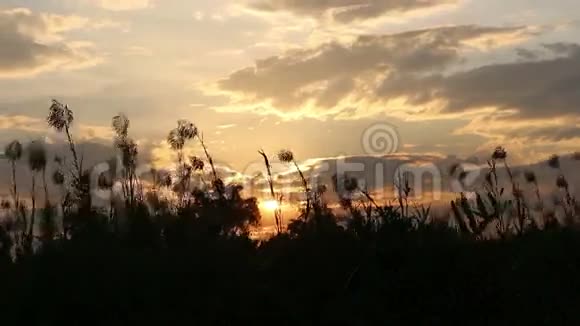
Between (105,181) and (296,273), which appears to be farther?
(105,181)

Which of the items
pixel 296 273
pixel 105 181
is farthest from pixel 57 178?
pixel 296 273

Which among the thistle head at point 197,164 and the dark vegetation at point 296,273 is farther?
the thistle head at point 197,164

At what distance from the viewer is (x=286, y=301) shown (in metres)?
12.6

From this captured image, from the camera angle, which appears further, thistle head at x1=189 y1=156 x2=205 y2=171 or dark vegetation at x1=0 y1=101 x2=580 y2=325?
thistle head at x1=189 y1=156 x2=205 y2=171

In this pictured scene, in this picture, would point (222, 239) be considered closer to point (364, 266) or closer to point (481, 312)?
point (364, 266)

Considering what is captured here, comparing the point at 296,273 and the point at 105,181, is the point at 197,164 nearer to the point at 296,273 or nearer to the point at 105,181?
the point at 105,181

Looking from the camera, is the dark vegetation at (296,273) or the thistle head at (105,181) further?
the thistle head at (105,181)

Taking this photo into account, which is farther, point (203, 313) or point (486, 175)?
point (486, 175)

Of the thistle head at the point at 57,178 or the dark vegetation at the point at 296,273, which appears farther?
the thistle head at the point at 57,178

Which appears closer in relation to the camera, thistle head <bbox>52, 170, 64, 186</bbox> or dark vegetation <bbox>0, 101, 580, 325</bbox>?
dark vegetation <bbox>0, 101, 580, 325</bbox>

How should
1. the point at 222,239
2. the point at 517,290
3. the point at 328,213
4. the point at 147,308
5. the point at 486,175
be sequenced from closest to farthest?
1. the point at 147,308
2. the point at 517,290
3. the point at 222,239
4. the point at 328,213
5. the point at 486,175

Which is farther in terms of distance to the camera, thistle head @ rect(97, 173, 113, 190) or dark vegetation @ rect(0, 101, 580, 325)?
thistle head @ rect(97, 173, 113, 190)

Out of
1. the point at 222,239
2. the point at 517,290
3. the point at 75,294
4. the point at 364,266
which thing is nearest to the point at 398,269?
the point at 364,266

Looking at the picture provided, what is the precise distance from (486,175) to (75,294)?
9.88 meters
